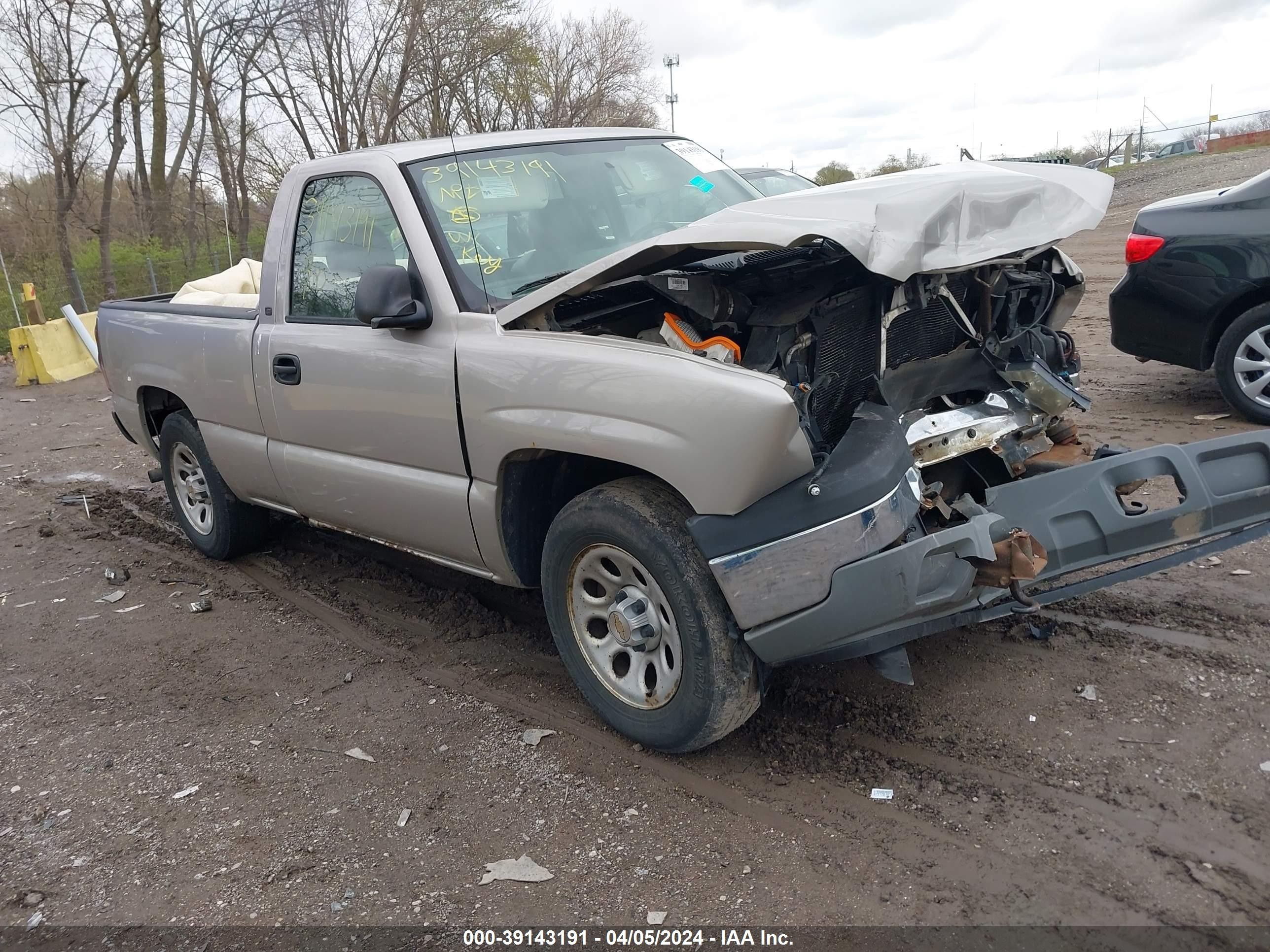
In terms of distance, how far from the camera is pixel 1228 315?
245 inches

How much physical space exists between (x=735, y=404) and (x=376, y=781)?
1830mm

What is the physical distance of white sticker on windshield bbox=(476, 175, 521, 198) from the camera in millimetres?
3906

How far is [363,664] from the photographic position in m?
4.34

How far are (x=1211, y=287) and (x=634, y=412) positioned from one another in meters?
4.86

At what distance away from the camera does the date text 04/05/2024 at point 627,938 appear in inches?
98.5

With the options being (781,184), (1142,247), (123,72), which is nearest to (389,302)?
(781,184)

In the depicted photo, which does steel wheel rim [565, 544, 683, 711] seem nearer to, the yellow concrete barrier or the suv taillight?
the suv taillight

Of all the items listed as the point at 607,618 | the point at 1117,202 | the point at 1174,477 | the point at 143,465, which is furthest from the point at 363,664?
the point at 1117,202

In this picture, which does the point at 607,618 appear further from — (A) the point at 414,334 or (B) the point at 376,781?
(A) the point at 414,334

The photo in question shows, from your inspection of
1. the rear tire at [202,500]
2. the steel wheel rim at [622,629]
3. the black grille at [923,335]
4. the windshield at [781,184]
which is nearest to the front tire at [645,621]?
the steel wheel rim at [622,629]

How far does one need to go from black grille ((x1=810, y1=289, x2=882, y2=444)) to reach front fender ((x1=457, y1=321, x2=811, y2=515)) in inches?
17.9

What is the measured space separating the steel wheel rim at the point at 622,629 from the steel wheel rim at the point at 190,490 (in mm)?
3108

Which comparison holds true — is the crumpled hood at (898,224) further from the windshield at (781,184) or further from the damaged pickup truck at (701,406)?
the windshield at (781,184)

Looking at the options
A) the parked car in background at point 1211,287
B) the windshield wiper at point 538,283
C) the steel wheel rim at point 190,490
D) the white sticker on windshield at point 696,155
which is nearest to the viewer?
the windshield wiper at point 538,283
